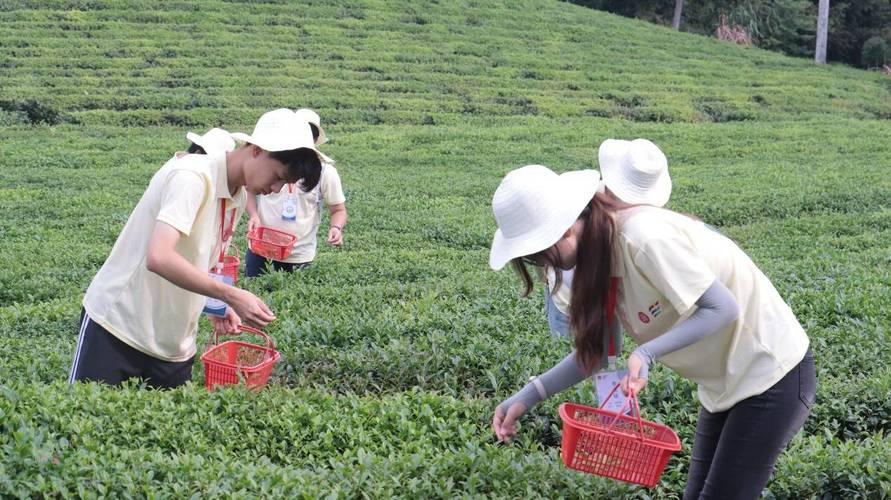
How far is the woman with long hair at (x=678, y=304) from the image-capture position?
8.91 feet

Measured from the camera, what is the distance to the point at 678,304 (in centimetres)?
267

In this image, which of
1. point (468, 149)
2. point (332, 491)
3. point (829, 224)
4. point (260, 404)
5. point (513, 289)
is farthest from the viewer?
point (468, 149)

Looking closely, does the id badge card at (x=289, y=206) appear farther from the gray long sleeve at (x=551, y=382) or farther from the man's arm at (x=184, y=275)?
the gray long sleeve at (x=551, y=382)

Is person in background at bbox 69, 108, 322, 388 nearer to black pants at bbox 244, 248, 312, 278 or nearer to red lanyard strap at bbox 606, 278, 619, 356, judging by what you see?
red lanyard strap at bbox 606, 278, 619, 356

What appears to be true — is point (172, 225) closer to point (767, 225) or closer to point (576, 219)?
point (576, 219)

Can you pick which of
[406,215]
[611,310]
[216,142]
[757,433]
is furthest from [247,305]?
[406,215]

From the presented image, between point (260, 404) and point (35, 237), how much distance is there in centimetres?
670

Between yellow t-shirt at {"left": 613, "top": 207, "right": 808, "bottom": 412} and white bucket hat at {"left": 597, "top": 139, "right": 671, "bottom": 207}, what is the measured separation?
106 cm

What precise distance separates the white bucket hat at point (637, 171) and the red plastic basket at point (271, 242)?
2.72 meters

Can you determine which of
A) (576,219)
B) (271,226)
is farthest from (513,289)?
(576,219)

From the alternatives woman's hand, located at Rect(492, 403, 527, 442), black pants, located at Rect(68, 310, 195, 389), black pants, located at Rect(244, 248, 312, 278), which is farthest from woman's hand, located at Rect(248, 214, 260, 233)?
woman's hand, located at Rect(492, 403, 527, 442)

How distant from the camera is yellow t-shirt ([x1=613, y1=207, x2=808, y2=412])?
2.71 meters

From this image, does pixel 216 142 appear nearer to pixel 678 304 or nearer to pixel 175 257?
pixel 175 257

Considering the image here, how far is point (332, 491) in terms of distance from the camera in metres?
3.23
